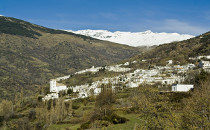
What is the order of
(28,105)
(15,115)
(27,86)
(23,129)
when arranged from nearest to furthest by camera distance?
(23,129), (15,115), (28,105), (27,86)

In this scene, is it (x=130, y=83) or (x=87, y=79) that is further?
(x=87, y=79)

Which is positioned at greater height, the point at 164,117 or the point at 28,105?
the point at 164,117

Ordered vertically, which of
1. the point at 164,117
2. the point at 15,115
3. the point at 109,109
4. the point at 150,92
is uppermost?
the point at 150,92

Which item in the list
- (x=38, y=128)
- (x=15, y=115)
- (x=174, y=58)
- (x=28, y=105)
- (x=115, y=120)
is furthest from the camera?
(x=174, y=58)

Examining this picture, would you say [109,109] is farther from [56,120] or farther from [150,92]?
[150,92]

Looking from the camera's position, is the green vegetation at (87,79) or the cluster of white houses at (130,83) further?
the green vegetation at (87,79)

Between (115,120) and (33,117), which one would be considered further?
(33,117)

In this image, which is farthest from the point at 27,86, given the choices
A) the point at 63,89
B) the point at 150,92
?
the point at 150,92

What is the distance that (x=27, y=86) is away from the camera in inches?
6560

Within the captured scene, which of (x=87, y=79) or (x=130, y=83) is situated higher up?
(x=130, y=83)

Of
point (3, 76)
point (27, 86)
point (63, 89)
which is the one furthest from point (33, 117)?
point (3, 76)

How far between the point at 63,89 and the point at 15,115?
35774mm

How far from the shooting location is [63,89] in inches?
4333

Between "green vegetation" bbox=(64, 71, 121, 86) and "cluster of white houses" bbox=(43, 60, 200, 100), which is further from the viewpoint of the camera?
"green vegetation" bbox=(64, 71, 121, 86)
